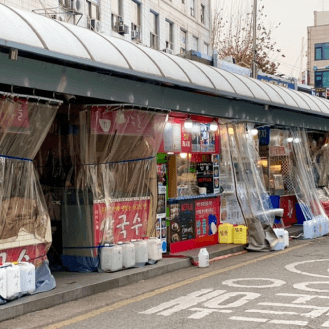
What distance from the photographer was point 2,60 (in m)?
7.14

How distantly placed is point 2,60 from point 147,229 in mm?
4357

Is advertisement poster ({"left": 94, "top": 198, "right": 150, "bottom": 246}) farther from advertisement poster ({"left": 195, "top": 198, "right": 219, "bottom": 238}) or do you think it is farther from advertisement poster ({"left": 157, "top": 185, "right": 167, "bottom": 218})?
advertisement poster ({"left": 195, "top": 198, "right": 219, "bottom": 238})

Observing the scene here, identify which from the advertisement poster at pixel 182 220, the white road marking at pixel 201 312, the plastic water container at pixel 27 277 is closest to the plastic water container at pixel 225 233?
the advertisement poster at pixel 182 220

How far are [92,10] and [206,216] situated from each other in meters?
10.4

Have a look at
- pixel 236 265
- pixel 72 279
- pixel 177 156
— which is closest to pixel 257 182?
pixel 177 156

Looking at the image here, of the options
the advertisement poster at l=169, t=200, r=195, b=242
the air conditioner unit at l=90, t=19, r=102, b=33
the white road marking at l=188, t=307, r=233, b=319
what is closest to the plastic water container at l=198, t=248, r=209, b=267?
the advertisement poster at l=169, t=200, r=195, b=242

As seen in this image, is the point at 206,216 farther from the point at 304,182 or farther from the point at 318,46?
the point at 318,46

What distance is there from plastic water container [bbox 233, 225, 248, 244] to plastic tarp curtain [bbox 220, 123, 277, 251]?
0.11 metres

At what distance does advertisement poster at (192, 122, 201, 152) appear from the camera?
481 inches

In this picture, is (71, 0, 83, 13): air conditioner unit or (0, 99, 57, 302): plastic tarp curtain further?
(71, 0, 83, 13): air conditioner unit

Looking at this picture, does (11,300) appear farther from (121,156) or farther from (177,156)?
(177,156)

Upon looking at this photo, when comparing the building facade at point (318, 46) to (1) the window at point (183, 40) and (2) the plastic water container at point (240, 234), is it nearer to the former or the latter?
(1) the window at point (183, 40)

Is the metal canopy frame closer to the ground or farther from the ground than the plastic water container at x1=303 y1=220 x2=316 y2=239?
farther from the ground

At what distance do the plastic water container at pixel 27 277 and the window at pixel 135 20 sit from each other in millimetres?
16286
